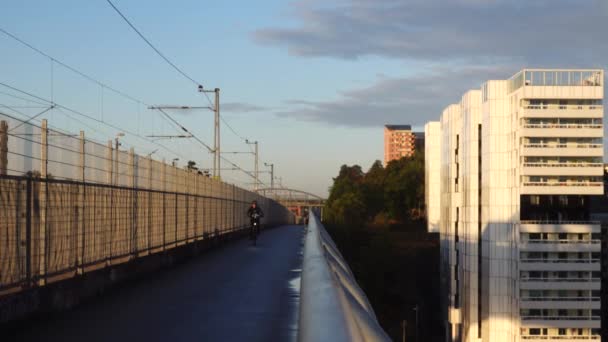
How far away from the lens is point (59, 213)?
517 inches

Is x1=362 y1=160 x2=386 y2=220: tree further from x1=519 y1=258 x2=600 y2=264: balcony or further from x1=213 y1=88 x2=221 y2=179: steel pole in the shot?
x1=213 y1=88 x2=221 y2=179: steel pole

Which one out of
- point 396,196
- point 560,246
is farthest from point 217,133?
point 396,196

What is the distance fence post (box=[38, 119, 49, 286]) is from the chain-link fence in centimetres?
1

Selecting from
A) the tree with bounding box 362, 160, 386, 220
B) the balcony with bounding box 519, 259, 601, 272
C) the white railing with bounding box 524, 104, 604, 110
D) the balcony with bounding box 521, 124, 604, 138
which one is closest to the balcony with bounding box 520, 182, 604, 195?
the balcony with bounding box 521, 124, 604, 138

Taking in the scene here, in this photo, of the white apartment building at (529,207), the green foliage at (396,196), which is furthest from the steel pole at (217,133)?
the green foliage at (396,196)

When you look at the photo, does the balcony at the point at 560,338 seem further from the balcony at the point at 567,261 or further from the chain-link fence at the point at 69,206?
the chain-link fence at the point at 69,206

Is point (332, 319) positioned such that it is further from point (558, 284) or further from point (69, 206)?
point (558, 284)

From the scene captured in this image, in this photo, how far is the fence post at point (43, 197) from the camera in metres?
12.3

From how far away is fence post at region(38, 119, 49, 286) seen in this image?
12.3 m

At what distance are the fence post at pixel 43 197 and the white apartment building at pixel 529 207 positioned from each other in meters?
128

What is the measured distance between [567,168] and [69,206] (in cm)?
14284

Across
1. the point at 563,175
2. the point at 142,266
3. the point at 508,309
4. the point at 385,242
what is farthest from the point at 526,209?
the point at 142,266

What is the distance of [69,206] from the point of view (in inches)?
538

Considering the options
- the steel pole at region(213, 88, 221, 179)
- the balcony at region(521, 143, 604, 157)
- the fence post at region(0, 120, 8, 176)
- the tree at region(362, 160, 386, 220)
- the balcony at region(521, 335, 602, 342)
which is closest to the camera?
the fence post at region(0, 120, 8, 176)
